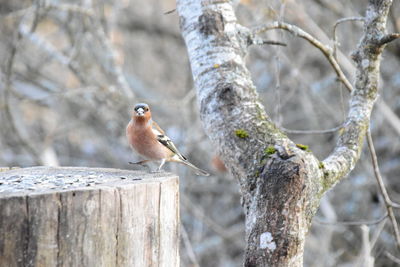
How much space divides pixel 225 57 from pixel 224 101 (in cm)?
Result: 34

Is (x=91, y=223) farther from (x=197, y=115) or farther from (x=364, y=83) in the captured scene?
(x=197, y=115)

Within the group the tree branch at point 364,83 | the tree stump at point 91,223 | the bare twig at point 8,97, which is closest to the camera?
the tree stump at point 91,223

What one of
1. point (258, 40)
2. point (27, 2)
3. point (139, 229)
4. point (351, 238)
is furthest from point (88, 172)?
point (27, 2)

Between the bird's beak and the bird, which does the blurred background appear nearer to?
the bird

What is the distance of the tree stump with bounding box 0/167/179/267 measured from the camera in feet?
7.21

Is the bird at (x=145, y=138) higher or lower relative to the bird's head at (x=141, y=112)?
lower

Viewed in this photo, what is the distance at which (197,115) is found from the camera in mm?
7926

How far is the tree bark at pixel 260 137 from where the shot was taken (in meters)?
2.39

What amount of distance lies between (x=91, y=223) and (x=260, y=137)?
0.97m

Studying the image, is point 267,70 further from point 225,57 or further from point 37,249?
point 37,249

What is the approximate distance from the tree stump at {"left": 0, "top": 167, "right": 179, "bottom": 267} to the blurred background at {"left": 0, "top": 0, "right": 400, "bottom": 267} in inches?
155

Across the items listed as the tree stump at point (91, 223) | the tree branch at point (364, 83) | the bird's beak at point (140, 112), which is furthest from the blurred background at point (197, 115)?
the tree stump at point (91, 223)

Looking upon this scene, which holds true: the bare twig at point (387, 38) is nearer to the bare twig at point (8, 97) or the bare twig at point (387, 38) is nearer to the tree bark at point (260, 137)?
the tree bark at point (260, 137)

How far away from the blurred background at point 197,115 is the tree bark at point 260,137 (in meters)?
3.11
